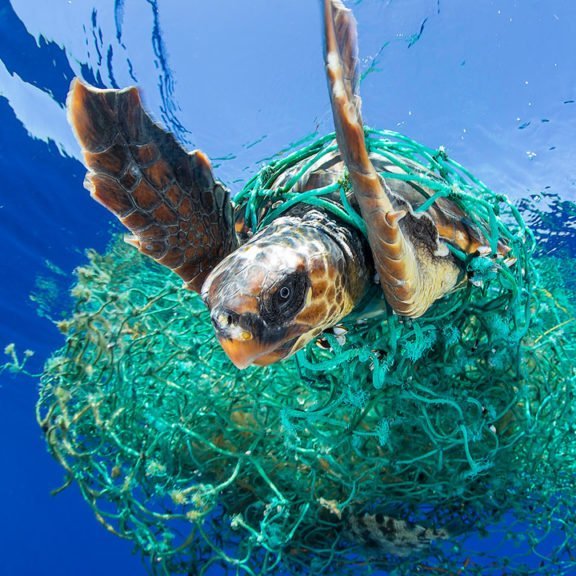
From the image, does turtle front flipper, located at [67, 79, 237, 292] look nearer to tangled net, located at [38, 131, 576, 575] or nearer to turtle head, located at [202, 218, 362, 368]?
tangled net, located at [38, 131, 576, 575]

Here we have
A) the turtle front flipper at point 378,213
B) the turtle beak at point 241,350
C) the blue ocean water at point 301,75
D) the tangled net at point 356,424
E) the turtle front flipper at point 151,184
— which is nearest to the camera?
the turtle front flipper at point 378,213

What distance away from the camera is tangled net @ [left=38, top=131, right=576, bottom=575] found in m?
2.00

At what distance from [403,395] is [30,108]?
243 inches

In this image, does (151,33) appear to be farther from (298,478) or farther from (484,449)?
(484,449)

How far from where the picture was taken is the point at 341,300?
5.46ft

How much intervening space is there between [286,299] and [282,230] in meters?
0.35

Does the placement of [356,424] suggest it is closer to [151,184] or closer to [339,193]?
[339,193]

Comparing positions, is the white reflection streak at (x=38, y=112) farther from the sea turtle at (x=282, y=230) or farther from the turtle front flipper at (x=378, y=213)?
the turtle front flipper at (x=378, y=213)

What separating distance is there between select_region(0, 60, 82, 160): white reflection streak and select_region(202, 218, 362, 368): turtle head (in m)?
5.54

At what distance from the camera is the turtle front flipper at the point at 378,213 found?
3.80 feet

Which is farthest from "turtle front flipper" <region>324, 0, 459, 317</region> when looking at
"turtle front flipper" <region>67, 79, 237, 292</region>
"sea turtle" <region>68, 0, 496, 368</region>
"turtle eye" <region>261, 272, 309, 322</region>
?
"turtle front flipper" <region>67, 79, 237, 292</region>

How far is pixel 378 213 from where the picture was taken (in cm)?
144

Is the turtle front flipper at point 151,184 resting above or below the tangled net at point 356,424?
above

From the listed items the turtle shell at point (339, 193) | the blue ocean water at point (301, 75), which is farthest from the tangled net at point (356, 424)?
the blue ocean water at point (301, 75)
